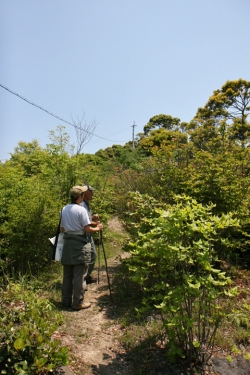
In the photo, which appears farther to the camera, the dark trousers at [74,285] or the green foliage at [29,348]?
the dark trousers at [74,285]

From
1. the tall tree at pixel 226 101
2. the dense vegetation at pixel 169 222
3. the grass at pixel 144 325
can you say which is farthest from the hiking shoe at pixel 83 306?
the tall tree at pixel 226 101

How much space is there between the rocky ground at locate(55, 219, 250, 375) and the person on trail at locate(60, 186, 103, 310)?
0.85 feet

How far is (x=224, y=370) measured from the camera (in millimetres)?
3262

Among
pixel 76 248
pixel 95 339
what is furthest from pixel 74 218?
pixel 95 339

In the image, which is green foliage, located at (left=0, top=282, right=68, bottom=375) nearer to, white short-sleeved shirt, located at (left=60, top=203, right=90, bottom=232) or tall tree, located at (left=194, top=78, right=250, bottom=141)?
white short-sleeved shirt, located at (left=60, top=203, right=90, bottom=232)

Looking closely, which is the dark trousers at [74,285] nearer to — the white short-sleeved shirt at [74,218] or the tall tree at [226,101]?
the white short-sleeved shirt at [74,218]

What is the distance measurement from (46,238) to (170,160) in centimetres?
Result: 271

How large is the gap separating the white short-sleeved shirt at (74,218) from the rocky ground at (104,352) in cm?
120

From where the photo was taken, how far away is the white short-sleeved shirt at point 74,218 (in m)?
4.54

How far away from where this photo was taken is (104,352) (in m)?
3.68

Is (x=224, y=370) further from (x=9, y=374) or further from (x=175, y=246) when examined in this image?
(x=9, y=374)

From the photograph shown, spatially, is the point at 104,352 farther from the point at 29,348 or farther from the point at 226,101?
the point at 226,101

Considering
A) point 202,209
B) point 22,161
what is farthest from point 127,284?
point 22,161

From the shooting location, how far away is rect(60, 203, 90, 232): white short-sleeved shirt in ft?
14.9
